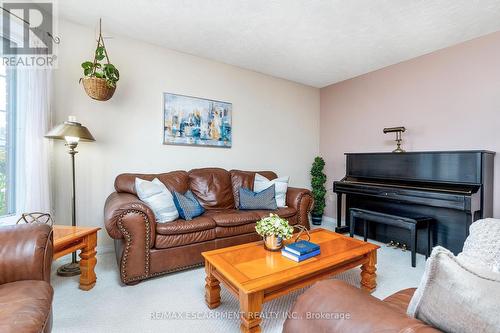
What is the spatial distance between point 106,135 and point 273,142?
243cm

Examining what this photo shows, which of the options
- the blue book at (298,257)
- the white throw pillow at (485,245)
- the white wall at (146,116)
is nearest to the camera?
the white throw pillow at (485,245)

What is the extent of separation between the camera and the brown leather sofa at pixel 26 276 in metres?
0.96

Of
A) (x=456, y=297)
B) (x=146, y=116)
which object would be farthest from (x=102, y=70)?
(x=456, y=297)

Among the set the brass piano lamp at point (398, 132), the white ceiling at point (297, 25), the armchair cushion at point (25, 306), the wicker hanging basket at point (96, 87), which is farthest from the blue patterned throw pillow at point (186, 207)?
the brass piano lamp at point (398, 132)

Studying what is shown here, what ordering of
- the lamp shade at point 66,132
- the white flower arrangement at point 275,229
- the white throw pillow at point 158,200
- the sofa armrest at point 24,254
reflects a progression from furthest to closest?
1. the white throw pillow at point 158,200
2. the lamp shade at point 66,132
3. the white flower arrangement at point 275,229
4. the sofa armrest at point 24,254

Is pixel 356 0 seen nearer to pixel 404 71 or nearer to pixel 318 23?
pixel 318 23

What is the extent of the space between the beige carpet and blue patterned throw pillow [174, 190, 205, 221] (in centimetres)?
54

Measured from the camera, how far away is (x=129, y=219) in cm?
206

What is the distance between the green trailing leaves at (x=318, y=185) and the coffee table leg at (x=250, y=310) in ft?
10.1

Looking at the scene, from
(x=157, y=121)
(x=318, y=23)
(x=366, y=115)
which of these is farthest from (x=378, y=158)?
(x=157, y=121)

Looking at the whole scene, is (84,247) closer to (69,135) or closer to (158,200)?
(158,200)

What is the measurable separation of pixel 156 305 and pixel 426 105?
3753mm

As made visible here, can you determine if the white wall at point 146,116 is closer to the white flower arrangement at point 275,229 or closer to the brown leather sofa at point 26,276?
the brown leather sofa at point 26,276

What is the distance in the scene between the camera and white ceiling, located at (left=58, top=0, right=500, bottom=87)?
2.27 metres
